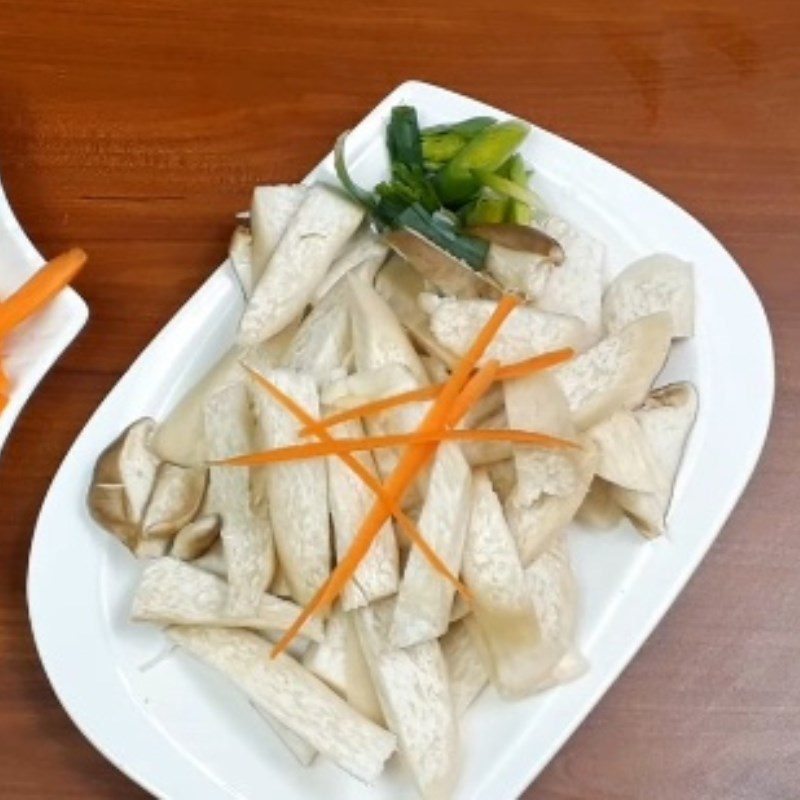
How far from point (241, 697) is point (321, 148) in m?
0.55

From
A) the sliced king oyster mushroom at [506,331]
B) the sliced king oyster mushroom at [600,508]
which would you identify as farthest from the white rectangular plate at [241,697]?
the sliced king oyster mushroom at [506,331]

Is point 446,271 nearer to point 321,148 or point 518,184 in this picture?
point 518,184

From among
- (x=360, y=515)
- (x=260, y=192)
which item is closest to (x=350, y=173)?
(x=260, y=192)

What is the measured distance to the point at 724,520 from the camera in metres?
1.17

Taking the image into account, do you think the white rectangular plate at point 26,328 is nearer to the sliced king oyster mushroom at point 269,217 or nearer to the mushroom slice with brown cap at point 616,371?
the sliced king oyster mushroom at point 269,217

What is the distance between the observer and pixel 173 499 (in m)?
1.21

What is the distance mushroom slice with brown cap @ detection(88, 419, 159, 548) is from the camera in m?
1.20

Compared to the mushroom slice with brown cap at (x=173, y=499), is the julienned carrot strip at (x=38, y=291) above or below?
above

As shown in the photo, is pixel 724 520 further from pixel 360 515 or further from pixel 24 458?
pixel 24 458

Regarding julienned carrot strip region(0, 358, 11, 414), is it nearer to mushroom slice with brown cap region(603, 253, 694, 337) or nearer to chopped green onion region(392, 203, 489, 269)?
chopped green onion region(392, 203, 489, 269)

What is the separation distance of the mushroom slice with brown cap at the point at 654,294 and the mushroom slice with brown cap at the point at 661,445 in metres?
0.06

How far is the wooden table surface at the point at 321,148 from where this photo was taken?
1.23m

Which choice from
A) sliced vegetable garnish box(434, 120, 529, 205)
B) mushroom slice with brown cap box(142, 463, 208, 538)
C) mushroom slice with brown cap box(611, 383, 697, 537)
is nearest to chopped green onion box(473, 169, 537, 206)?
sliced vegetable garnish box(434, 120, 529, 205)

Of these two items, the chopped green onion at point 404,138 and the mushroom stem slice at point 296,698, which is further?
the chopped green onion at point 404,138
